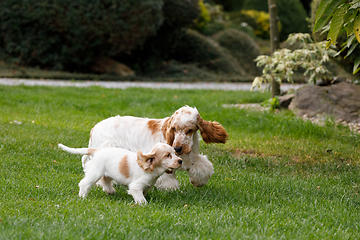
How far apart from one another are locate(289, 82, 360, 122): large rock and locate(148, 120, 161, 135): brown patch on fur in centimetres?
447

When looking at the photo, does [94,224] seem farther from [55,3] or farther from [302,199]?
[55,3]

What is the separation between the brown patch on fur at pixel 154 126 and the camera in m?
4.35

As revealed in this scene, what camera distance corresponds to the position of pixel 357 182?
15.2ft

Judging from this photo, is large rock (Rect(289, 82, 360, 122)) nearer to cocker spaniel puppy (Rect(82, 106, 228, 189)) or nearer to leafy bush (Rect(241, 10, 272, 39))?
cocker spaniel puppy (Rect(82, 106, 228, 189))

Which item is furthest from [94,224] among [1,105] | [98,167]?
[1,105]

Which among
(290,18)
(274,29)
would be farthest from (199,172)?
(290,18)

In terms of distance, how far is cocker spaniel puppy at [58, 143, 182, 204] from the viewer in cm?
361

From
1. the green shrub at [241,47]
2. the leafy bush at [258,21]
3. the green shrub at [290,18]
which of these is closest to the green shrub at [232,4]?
the leafy bush at [258,21]

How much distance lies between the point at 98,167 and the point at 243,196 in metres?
1.45

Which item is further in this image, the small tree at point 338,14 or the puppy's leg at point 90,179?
the puppy's leg at point 90,179

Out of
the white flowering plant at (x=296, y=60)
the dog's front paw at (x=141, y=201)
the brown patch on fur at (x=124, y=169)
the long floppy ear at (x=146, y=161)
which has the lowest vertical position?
the dog's front paw at (x=141, y=201)

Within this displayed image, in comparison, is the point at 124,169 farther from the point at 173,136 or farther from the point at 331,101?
the point at 331,101

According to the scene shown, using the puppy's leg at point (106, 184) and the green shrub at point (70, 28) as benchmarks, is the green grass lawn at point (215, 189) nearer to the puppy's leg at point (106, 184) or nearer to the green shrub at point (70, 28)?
the puppy's leg at point (106, 184)

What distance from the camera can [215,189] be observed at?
14.0 feet
